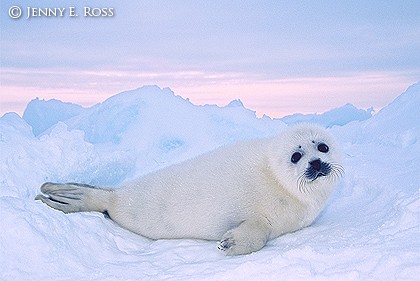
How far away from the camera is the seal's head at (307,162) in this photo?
4707mm

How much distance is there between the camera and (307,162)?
4691 mm

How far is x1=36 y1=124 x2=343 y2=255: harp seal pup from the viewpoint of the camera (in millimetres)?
4711

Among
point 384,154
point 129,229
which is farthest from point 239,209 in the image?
point 384,154

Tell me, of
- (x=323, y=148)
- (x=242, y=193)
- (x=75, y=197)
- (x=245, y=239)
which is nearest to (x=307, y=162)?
(x=323, y=148)

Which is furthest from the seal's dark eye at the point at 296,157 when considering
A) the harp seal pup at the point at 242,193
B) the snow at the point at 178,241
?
the snow at the point at 178,241

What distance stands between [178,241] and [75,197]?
1112mm

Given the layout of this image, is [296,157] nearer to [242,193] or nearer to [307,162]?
[307,162]

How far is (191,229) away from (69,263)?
46.3 inches

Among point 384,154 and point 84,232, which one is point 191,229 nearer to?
point 84,232

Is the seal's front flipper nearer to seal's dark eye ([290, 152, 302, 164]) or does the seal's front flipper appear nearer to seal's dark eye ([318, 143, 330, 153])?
seal's dark eye ([290, 152, 302, 164])

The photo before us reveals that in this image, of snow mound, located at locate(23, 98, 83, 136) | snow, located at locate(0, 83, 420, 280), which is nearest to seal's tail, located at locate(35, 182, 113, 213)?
snow, located at locate(0, 83, 420, 280)

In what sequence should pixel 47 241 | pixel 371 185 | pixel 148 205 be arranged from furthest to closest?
pixel 371 185, pixel 148 205, pixel 47 241

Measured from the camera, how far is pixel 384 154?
8109 millimetres

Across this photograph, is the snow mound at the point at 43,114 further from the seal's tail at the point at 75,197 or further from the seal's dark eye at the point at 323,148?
the seal's dark eye at the point at 323,148
